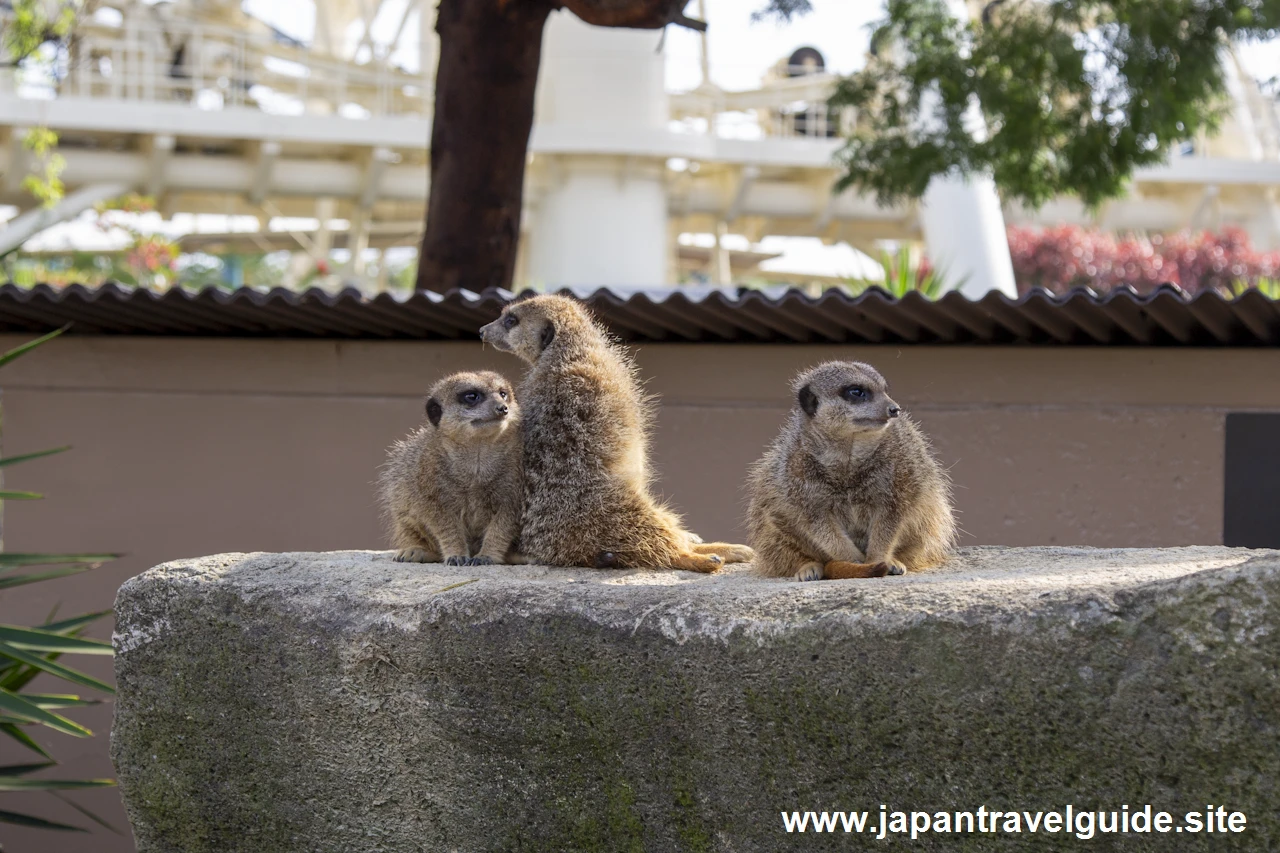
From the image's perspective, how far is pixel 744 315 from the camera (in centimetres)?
555

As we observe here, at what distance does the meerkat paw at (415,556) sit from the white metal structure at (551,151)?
27.7 feet

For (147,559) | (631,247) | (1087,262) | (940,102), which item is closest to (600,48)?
(631,247)

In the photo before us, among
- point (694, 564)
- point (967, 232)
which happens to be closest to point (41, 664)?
point (694, 564)

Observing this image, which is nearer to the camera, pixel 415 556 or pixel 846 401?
pixel 846 401

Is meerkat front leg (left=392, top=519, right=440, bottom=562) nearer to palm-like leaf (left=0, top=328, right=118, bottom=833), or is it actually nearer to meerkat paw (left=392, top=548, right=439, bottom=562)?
meerkat paw (left=392, top=548, right=439, bottom=562)

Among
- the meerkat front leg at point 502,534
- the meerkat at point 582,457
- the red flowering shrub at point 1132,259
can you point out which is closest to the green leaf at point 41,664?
the meerkat front leg at point 502,534

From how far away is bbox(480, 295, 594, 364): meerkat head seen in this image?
392 centimetres

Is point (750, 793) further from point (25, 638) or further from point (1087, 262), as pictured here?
point (1087, 262)

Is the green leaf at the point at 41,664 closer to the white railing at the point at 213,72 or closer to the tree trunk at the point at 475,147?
the tree trunk at the point at 475,147

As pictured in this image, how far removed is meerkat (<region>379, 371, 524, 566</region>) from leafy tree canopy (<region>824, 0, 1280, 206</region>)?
5.32 metres

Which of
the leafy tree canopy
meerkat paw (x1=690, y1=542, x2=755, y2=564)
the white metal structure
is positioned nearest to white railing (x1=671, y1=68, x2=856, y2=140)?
the white metal structure

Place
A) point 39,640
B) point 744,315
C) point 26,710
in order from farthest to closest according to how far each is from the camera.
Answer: point 744,315 → point 39,640 → point 26,710

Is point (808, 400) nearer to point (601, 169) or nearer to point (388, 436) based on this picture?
point (388, 436)

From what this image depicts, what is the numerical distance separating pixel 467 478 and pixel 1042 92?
19.5 ft
